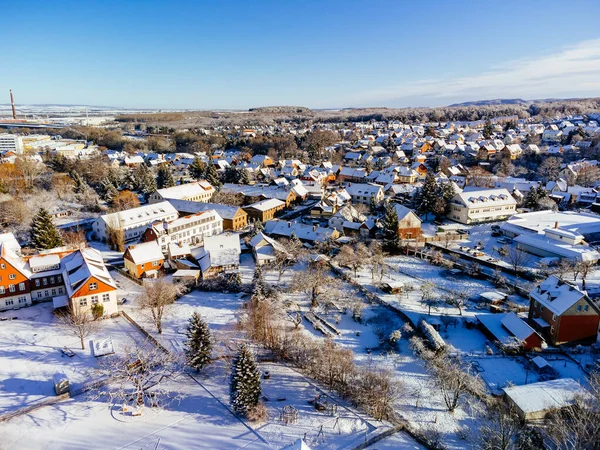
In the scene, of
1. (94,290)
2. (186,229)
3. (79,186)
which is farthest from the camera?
(79,186)

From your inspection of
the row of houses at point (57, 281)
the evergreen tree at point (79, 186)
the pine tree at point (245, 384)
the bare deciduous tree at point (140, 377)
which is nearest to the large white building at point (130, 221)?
the row of houses at point (57, 281)

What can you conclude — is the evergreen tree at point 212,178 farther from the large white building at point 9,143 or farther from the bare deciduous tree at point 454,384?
the large white building at point 9,143

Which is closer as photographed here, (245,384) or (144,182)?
(245,384)

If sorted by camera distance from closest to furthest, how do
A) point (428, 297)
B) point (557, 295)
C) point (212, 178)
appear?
point (557, 295), point (428, 297), point (212, 178)

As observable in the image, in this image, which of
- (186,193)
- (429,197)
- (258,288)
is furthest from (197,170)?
(258,288)

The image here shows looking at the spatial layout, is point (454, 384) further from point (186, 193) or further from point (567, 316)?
point (186, 193)

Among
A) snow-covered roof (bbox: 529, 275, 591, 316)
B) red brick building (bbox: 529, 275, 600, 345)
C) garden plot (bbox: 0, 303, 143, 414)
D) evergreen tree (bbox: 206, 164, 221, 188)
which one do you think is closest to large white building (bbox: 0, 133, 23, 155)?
evergreen tree (bbox: 206, 164, 221, 188)

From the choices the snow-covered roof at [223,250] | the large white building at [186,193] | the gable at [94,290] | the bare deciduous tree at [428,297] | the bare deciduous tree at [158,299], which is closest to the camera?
the bare deciduous tree at [158,299]
